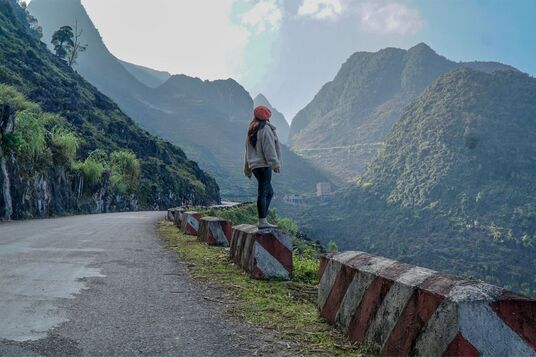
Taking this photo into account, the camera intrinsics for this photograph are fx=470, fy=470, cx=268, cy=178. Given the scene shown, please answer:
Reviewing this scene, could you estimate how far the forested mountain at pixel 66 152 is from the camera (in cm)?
1828

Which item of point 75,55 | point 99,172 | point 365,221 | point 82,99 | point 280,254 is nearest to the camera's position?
point 280,254

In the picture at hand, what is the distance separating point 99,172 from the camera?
29109 mm

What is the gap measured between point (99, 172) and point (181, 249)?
21.4m

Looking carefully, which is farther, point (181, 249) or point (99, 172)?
point (99, 172)

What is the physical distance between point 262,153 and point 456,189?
119 m

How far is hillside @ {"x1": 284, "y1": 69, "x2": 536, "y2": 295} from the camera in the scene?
90.4 metres

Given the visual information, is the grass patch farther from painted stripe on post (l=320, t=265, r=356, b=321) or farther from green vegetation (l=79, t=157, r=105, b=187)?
green vegetation (l=79, t=157, r=105, b=187)

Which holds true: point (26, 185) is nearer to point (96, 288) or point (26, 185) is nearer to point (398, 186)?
point (96, 288)

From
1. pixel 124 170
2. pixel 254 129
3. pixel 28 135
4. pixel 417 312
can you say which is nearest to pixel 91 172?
pixel 28 135

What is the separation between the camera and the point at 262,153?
667cm

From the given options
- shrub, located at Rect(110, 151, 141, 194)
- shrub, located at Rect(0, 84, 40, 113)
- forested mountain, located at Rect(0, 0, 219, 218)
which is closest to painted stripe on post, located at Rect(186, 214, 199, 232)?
forested mountain, located at Rect(0, 0, 219, 218)

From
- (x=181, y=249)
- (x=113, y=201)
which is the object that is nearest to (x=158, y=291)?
(x=181, y=249)

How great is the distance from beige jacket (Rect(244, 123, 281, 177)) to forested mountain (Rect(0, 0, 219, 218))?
510 inches

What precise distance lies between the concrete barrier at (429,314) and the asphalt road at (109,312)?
28.2 inches
